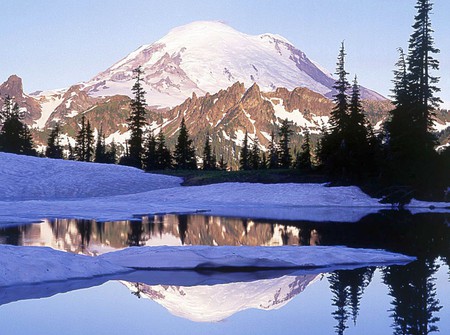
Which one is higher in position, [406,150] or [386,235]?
[406,150]

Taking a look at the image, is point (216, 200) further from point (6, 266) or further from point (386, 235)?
point (6, 266)

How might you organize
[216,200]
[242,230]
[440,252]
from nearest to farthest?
1. [440,252]
2. [242,230]
3. [216,200]

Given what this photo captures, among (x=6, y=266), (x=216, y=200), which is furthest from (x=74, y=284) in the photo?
(x=216, y=200)

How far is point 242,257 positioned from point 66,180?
36.1m

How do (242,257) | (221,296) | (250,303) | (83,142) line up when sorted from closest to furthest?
1. (250,303)
2. (221,296)
3. (242,257)
4. (83,142)

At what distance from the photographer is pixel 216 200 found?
4091 centimetres

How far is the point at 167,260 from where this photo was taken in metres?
13.9

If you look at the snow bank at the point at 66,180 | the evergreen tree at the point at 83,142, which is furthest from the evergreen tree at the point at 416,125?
the evergreen tree at the point at 83,142

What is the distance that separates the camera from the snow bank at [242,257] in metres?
13.8

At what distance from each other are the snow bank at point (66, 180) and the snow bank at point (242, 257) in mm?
29452

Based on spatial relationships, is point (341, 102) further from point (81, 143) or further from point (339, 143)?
point (81, 143)

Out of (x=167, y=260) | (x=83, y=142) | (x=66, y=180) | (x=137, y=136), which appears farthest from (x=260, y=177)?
(x=83, y=142)

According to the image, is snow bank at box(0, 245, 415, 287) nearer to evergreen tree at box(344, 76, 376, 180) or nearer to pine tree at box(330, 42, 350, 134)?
evergreen tree at box(344, 76, 376, 180)

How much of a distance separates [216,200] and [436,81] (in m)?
21.6
